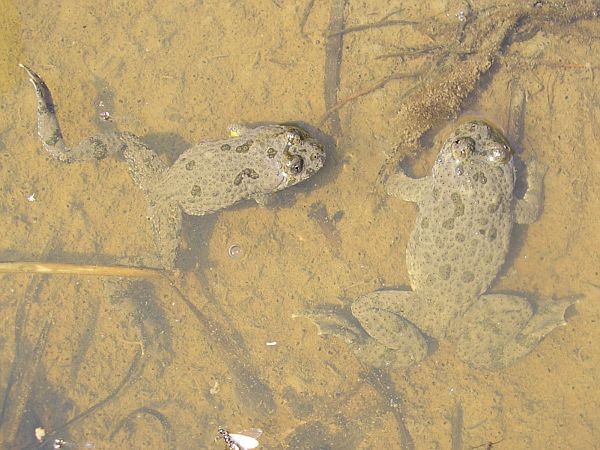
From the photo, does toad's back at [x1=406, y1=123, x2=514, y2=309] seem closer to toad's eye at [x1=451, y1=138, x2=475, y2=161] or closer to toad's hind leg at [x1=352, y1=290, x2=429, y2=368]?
toad's eye at [x1=451, y1=138, x2=475, y2=161]

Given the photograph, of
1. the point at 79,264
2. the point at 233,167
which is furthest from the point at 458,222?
the point at 79,264

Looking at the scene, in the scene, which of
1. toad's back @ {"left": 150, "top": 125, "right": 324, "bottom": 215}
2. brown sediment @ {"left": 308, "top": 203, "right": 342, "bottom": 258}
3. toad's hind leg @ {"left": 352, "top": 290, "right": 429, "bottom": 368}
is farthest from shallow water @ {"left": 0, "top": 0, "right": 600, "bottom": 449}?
toad's back @ {"left": 150, "top": 125, "right": 324, "bottom": 215}

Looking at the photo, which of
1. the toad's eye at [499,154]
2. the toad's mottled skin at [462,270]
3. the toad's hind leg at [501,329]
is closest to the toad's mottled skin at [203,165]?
the toad's mottled skin at [462,270]

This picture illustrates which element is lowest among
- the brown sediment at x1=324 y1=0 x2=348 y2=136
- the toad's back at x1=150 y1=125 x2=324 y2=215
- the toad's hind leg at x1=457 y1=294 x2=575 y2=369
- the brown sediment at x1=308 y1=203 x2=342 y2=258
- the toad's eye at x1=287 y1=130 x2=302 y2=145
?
the toad's hind leg at x1=457 y1=294 x2=575 y2=369

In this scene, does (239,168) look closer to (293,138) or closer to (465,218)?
(293,138)

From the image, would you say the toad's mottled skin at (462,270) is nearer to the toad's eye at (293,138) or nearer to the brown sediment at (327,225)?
the brown sediment at (327,225)

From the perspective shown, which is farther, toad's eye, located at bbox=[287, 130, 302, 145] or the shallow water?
the shallow water
